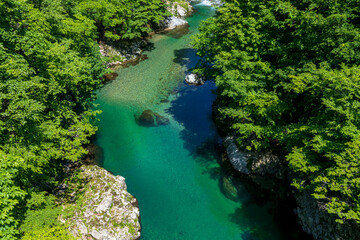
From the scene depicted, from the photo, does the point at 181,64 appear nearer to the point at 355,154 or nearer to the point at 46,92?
the point at 46,92

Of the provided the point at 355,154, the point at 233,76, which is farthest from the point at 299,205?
the point at 233,76

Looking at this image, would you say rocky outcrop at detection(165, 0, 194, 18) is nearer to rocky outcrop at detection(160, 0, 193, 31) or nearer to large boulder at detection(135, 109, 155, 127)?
rocky outcrop at detection(160, 0, 193, 31)

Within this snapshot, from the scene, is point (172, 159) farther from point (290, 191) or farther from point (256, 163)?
point (290, 191)

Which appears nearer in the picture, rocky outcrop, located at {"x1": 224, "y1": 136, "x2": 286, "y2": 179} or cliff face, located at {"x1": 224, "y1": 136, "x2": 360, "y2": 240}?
cliff face, located at {"x1": 224, "y1": 136, "x2": 360, "y2": 240}

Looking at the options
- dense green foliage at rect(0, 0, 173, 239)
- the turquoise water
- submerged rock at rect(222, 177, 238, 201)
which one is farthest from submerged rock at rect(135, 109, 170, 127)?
submerged rock at rect(222, 177, 238, 201)

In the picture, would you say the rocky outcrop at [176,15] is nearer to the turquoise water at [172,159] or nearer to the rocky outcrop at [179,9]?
the rocky outcrop at [179,9]

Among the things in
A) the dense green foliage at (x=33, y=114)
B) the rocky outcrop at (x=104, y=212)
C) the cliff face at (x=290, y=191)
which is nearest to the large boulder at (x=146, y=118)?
the dense green foliage at (x=33, y=114)
